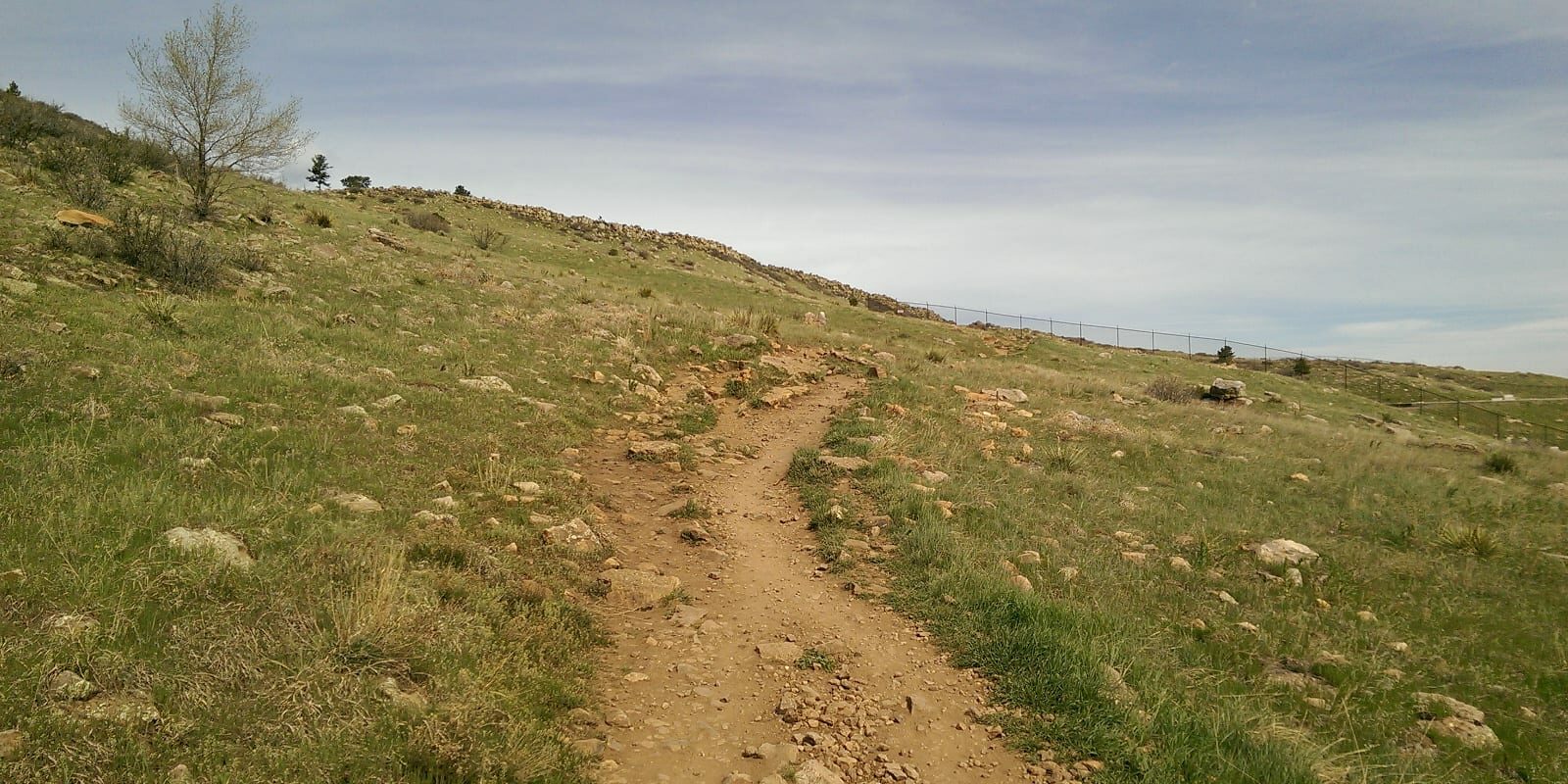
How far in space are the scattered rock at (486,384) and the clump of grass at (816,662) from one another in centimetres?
749

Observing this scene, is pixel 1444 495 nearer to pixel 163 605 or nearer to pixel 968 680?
pixel 968 680

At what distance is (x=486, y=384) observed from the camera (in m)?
11.2

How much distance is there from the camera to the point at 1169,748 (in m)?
4.62

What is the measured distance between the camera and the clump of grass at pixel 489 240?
32.1m

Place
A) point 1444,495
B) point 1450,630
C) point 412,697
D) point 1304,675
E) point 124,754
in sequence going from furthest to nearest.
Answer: point 1444,495 → point 1450,630 → point 1304,675 → point 412,697 → point 124,754

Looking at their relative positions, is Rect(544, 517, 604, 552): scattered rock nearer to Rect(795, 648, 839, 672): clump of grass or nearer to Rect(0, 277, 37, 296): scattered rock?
Rect(795, 648, 839, 672): clump of grass

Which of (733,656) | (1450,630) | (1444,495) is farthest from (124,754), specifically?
(1444,495)

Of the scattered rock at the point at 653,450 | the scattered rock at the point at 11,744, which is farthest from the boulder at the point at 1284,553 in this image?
the scattered rock at the point at 11,744

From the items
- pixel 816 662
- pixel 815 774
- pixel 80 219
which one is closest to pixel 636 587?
pixel 816 662

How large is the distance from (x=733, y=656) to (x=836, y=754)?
1.40 metres

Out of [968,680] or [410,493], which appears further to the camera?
[410,493]

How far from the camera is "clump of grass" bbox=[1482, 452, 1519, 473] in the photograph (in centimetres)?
1734

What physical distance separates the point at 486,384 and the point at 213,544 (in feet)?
21.6

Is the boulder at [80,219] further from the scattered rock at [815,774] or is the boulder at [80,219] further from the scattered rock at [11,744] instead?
the scattered rock at [815,774]
